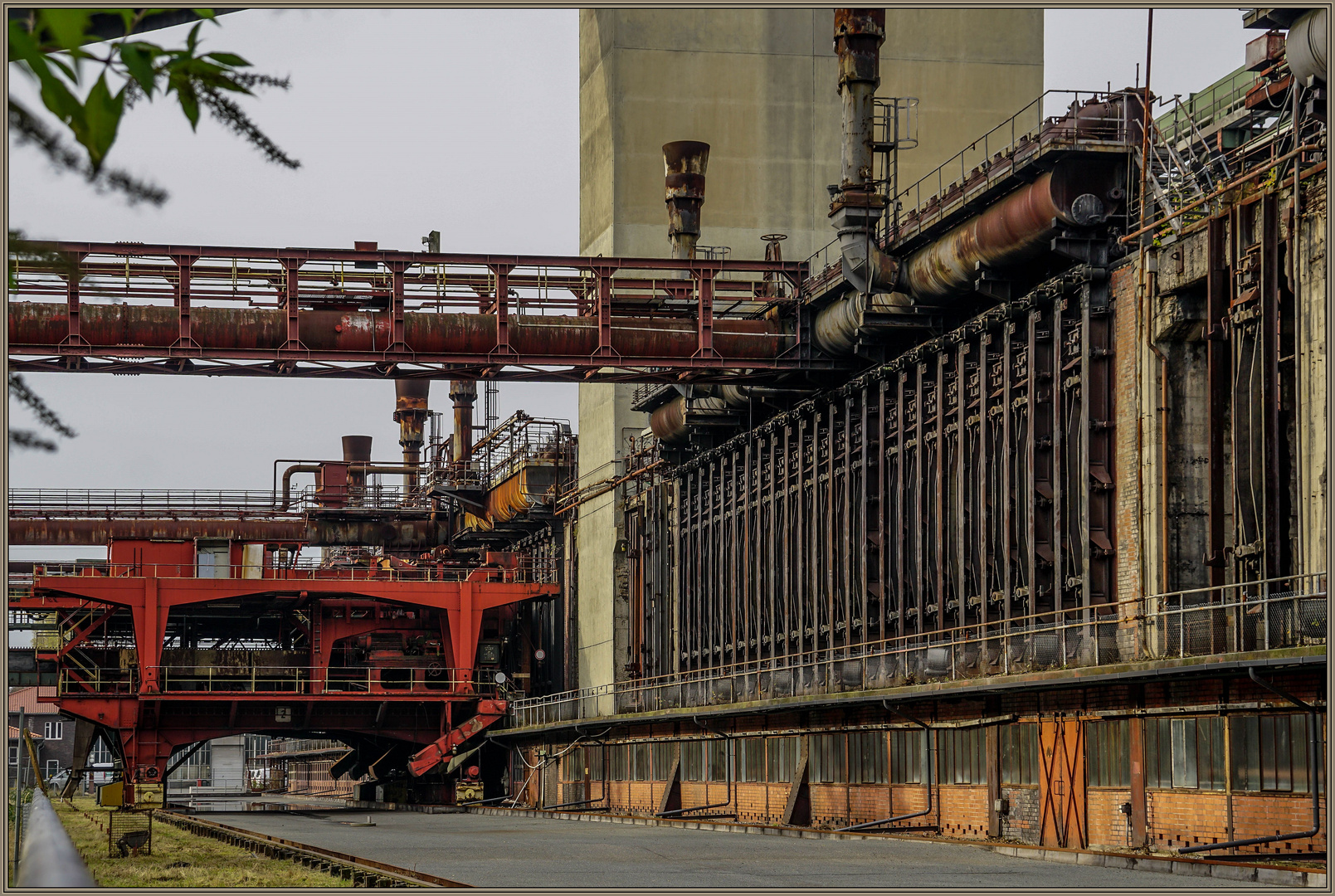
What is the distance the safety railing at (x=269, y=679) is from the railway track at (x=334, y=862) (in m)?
17.2

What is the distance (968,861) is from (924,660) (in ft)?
25.2

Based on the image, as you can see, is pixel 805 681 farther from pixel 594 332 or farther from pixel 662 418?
pixel 662 418

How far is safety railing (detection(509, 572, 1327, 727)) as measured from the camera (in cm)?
1917

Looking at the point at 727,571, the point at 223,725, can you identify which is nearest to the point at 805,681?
the point at 727,571

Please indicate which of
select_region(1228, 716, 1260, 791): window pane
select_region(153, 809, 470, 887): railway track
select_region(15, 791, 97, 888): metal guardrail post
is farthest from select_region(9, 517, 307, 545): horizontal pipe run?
select_region(15, 791, 97, 888): metal guardrail post

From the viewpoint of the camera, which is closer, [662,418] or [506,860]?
[506,860]

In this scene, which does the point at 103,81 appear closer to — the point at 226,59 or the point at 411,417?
the point at 226,59

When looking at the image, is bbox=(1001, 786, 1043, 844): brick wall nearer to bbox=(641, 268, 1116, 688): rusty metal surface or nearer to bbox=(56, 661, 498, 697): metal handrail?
bbox=(641, 268, 1116, 688): rusty metal surface

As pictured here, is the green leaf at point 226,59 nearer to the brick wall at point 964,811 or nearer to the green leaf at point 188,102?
the green leaf at point 188,102

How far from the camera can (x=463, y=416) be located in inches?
3041

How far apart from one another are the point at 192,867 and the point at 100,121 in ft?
70.6

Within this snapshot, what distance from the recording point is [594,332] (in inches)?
1373

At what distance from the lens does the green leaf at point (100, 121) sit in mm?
3404

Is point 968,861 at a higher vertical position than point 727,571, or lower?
lower
